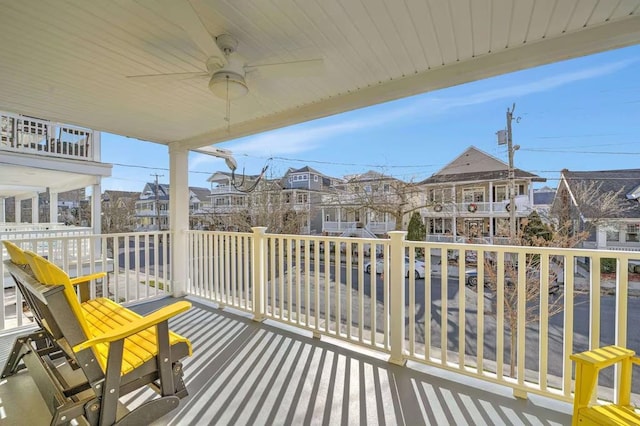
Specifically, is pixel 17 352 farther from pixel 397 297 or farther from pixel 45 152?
pixel 45 152

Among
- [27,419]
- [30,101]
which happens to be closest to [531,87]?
[30,101]

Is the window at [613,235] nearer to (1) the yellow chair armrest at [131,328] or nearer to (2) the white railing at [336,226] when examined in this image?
(2) the white railing at [336,226]

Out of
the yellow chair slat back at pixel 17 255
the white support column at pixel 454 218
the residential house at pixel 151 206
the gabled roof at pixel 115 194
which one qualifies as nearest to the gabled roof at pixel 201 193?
the residential house at pixel 151 206

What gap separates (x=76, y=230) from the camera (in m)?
5.69

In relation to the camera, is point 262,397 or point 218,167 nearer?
point 262,397

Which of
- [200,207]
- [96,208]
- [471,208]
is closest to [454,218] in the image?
[471,208]

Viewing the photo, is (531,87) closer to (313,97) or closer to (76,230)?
(313,97)

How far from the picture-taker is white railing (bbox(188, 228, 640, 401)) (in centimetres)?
168

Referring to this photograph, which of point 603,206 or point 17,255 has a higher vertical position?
point 603,206

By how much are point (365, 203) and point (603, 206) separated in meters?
5.88

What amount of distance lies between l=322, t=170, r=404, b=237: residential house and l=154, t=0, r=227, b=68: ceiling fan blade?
8330 mm

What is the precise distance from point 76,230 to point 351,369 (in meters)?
6.26

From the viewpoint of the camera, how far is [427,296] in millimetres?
2117

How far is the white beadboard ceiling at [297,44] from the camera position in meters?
1.54
